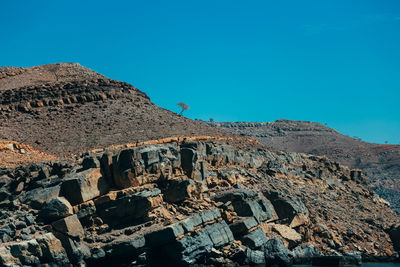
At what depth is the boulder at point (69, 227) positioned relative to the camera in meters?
33.5

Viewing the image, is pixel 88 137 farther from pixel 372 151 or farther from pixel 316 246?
pixel 372 151

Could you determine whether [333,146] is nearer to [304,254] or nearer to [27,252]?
[304,254]

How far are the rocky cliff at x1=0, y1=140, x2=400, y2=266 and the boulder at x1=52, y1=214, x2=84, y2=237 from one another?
0.06 meters

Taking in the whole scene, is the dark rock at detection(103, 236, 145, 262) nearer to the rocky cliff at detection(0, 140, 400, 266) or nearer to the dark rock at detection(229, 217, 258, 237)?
the rocky cliff at detection(0, 140, 400, 266)

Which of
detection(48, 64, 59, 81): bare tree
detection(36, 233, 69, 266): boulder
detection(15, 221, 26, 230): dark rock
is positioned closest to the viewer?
detection(36, 233, 69, 266): boulder

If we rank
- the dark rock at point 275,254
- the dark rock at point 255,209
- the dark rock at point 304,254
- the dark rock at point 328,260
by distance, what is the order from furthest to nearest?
1. the dark rock at point 328,260
2. the dark rock at point 304,254
3. the dark rock at point 255,209
4. the dark rock at point 275,254

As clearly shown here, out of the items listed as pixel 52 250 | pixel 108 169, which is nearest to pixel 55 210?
pixel 52 250

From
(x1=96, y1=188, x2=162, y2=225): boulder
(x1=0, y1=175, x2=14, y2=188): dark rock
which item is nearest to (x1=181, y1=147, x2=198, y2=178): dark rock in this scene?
(x1=96, y1=188, x2=162, y2=225): boulder

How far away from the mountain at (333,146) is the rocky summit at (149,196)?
61048 mm

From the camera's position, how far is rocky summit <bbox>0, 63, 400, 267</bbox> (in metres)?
34.3

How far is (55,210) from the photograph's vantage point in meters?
34.4

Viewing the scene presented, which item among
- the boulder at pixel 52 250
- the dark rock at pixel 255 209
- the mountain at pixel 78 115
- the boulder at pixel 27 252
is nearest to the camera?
the boulder at pixel 27 252

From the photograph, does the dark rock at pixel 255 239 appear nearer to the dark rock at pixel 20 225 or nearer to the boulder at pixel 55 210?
the boulder at pixel 55 210

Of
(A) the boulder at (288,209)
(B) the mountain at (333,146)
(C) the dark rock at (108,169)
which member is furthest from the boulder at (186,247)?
(B) the mountain at (333,146)
